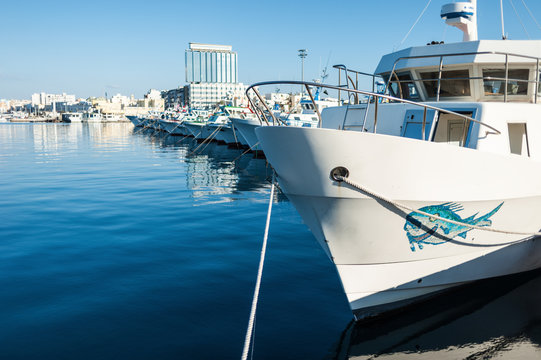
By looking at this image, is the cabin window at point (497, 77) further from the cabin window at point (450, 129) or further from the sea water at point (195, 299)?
the sea water at point (195, 299)

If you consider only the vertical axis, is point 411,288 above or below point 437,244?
below

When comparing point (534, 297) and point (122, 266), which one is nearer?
point (534, 297)

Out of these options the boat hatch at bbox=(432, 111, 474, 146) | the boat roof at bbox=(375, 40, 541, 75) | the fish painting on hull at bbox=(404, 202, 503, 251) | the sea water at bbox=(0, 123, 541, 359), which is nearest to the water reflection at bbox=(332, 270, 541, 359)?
the sea water at bbox=(0, 123, 541, 359)

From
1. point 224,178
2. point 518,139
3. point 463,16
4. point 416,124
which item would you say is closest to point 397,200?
point 416,124

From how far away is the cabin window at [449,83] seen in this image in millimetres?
7039

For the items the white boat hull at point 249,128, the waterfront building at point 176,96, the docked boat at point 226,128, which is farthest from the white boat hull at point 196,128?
the waterfront building at point 176,96

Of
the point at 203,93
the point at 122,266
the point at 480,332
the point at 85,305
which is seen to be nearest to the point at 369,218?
the point at 480,332

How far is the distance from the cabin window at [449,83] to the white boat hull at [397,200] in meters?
2.10

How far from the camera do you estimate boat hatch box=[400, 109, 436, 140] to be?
6109 millimetres

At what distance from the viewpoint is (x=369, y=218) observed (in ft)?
17.0

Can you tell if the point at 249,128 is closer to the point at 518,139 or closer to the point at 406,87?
the point at 406,87

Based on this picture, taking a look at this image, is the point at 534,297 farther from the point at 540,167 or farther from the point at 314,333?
the point at 314,333

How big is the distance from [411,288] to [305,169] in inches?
102

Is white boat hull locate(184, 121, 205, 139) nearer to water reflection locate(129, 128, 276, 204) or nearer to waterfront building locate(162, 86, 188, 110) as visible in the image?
water reflection locate(129, 128, 276, 204)
